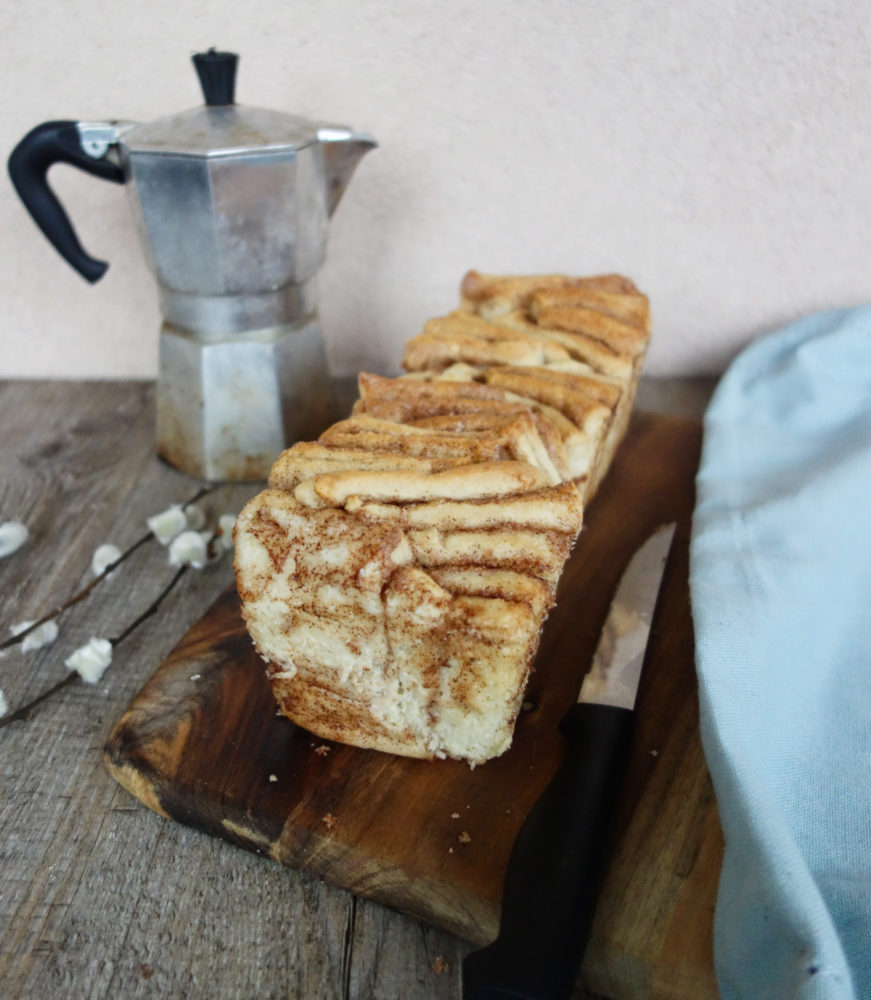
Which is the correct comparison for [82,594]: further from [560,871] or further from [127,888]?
[560,871]

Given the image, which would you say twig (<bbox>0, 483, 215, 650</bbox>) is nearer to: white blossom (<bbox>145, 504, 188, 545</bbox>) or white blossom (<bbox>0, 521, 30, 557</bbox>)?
white blossom (<bbox>145, 504, 188, 545</bbox>)

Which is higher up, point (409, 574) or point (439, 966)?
point (409, 574)

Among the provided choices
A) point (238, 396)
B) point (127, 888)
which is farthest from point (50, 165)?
point (127, 888)

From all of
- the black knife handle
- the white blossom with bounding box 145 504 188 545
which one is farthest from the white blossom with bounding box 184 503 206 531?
the black knife handle

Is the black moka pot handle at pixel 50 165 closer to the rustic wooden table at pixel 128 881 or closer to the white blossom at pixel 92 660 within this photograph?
the rustic wooden table at pixel 128 881

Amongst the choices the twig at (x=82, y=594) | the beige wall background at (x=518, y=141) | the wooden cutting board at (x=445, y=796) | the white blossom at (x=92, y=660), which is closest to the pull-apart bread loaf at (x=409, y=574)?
the wooden cutting board at (x=445, y=796)

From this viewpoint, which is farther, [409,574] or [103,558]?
[103,558]
